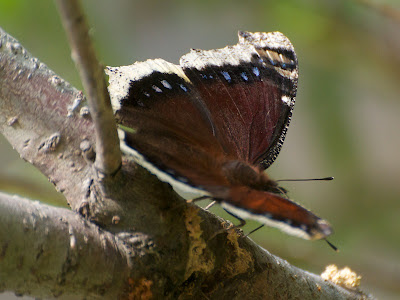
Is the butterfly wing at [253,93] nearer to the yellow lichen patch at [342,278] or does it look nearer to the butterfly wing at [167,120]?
the butterfly wing at [167,120]

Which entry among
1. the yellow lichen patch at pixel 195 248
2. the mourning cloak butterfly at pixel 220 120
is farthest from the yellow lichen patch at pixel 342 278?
the yellow lichen patch at pixel 195 248

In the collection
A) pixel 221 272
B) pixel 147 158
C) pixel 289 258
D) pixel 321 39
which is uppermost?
pixel 321 39

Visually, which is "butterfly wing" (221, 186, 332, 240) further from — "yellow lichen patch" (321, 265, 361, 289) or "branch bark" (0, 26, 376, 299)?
"yellow lichen patch" (321, 265, 361, 289)

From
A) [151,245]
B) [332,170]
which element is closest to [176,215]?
[151,245]

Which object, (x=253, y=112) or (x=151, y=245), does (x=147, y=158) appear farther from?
(x=253, y=112)

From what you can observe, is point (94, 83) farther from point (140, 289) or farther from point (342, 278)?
point (342, 278)

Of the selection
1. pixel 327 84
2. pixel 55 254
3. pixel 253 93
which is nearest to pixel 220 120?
pixel 253 93

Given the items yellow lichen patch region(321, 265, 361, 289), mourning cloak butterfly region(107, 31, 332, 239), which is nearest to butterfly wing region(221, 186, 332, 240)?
mourning cloak butterfly region(107, 31, 332, 239)
